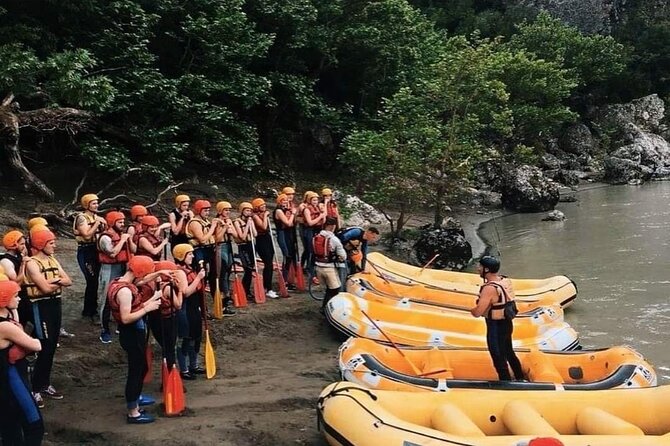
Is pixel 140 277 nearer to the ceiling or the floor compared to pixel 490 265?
nearer to the ceiling

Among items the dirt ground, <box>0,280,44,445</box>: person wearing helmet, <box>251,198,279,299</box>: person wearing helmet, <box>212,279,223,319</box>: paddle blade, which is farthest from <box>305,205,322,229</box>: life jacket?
<box>0,280,44,445</box>: person wearing helmet

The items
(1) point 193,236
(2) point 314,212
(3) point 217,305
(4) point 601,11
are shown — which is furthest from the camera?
(4) point 601,11

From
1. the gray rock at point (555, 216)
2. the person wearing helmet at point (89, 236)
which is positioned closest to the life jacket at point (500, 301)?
the person wearing helmet at point (89, 236)

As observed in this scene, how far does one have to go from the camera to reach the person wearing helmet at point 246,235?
30.1 ft

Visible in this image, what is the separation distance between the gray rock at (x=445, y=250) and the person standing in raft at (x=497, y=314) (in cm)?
738

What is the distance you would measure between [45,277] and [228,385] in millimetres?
2139

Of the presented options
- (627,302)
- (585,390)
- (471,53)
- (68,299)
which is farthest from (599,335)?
(471,53)

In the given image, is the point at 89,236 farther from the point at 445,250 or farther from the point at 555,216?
the point at 555,216

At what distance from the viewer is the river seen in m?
9.29

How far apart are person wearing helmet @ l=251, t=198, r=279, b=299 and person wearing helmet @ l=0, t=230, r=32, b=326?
379cm

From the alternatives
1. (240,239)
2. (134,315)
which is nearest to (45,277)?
(134,315)

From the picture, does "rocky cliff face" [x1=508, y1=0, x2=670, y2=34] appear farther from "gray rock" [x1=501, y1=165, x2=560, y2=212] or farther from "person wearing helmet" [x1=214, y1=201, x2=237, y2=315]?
"person wearing helmet" [x1=214, y1=201, x2=237, y2=315]

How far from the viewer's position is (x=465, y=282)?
10453 millimetres

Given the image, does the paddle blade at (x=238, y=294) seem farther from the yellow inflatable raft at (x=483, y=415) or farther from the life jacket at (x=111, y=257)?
the yellow inflatable raft at (x=483, y=415)
